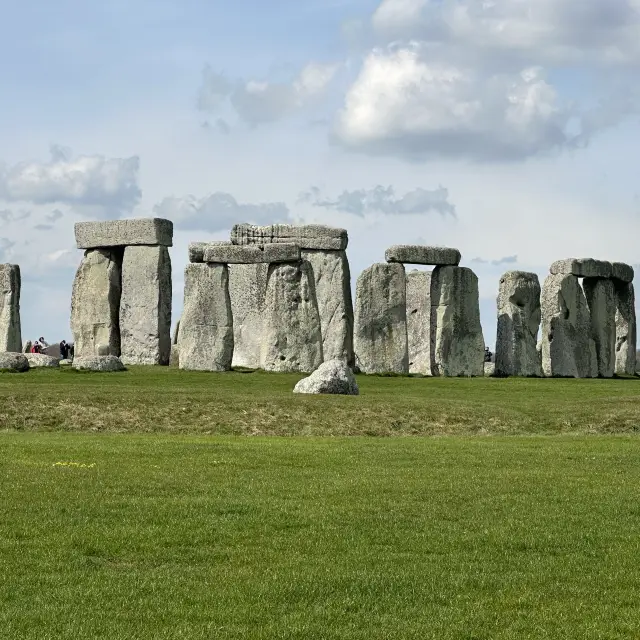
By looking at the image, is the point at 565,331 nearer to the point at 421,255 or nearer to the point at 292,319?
the point at 421,255

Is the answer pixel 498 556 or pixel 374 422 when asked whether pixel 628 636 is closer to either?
pixel 498 556

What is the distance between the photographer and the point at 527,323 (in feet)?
133

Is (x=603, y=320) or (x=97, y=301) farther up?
(x=97, y=301)

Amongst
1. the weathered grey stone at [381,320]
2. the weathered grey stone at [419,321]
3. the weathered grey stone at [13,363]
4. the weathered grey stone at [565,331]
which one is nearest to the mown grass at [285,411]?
the weathered grey stone at [13,363]

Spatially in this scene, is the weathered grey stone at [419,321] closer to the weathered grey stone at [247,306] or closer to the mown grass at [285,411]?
the weathered grey stone at [247,306]

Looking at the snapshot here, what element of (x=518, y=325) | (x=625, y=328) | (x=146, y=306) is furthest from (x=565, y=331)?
(x=146, y=306)

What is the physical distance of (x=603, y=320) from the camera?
4231cm

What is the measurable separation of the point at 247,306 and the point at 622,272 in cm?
1173

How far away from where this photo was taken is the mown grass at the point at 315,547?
987 cm

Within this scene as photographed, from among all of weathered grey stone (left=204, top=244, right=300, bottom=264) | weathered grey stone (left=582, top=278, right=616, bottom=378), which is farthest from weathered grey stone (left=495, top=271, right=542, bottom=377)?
weathered grey stone (left=204, top=244, right=300, bottom=264)

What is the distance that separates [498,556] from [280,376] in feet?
69.8

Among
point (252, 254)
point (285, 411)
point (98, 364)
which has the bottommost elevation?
point (285, 411)

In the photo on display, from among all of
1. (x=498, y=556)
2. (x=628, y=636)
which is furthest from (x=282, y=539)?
(x=628, y=636)

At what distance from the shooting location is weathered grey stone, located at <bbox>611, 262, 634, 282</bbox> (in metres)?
42.7
